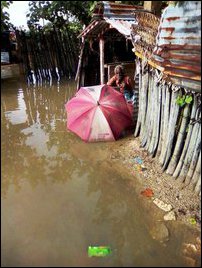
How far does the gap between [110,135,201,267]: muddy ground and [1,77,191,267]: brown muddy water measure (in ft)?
0.53

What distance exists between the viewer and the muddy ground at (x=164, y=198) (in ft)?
12.5

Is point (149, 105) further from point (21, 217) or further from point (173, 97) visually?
point (21, 217)

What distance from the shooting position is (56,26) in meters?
12.8

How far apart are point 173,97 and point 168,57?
2.12 feet

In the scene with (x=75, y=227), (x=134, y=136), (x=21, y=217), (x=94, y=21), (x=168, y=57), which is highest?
(x=94, y=21)

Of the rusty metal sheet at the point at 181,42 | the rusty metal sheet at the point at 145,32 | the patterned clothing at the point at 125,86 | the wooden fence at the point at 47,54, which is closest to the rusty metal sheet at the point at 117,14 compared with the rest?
the rusty metal sheet at the point at 145,32

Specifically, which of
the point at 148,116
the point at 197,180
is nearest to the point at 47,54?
the point at 148,116

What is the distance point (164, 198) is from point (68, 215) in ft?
5.20

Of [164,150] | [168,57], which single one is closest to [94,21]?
[168,57]

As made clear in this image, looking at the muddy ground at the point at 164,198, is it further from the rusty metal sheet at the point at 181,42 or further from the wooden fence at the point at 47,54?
the wooden fence at the point at 47,54

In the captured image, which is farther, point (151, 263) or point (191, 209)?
point (191, 209)

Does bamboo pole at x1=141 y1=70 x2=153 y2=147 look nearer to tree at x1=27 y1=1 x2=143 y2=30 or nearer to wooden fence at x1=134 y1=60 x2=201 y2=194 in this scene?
wooden fence at x1=134 y1=60 x2=201 y2=194

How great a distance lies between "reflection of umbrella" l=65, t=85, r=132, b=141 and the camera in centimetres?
601

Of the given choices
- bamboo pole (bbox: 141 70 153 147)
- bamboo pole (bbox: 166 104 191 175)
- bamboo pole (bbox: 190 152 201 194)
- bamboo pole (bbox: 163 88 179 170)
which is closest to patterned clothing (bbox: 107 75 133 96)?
bamboo pole (bbox: 141 70 153 147)
